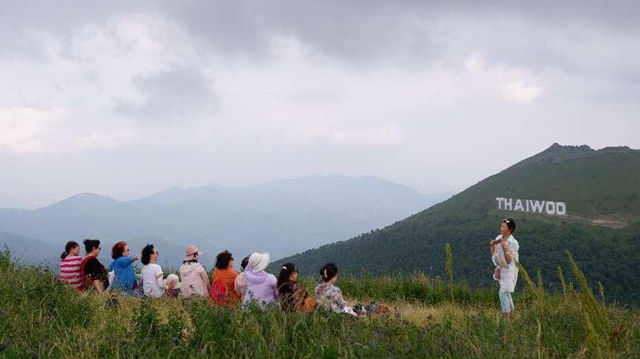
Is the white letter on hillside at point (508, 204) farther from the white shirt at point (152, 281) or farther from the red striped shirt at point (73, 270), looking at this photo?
the red striped shirt at point (73, 270)

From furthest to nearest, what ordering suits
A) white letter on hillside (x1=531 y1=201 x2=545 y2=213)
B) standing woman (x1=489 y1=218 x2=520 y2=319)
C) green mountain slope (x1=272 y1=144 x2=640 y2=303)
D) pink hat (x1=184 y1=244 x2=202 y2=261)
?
white letter on hillside (x1=531 y1=201 x2=545 y2=213)
green mountain slope (x1=272 y1=144 x2=640 y2=303)
pink hat (x1=184 y1=244 x2=202 y2=261)
standing woman (x1=489 y1=218 x2=520 y2=319)

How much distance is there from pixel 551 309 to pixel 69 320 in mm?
5594

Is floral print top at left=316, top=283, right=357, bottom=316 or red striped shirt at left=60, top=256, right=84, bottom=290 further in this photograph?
red striped shirt at left=60, top=256, right=84, bottom=290

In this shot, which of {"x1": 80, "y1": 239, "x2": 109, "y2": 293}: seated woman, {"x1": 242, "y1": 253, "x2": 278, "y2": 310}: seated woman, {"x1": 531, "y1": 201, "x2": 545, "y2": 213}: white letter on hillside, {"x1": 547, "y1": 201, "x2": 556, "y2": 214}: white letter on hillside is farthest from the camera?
{"x1": 531, "y1": 201, "x2": 545, "y2": 213}: white letter on hillside

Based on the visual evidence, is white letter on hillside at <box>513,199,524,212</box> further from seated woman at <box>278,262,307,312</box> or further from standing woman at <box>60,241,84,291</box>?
seated woman at <box>278,262,307,312</box>

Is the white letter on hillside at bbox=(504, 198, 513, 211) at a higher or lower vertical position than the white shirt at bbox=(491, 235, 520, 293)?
higher

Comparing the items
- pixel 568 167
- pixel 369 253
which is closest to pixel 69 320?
pixel 369 253

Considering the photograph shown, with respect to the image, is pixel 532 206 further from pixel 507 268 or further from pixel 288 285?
pixel 288 285

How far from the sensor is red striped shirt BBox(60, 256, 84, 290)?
415 inches

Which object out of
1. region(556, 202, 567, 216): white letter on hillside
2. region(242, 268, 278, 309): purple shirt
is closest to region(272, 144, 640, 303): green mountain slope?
region(556, 202, 567, 216): white letter on hillside

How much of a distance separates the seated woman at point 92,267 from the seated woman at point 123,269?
23 centimetres

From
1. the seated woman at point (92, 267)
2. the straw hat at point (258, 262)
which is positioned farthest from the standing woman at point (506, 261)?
the seated woman at point (92, 267)

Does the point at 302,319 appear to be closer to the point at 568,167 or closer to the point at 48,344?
the point at 48,344

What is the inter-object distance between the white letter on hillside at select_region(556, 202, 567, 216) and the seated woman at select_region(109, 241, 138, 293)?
124m
